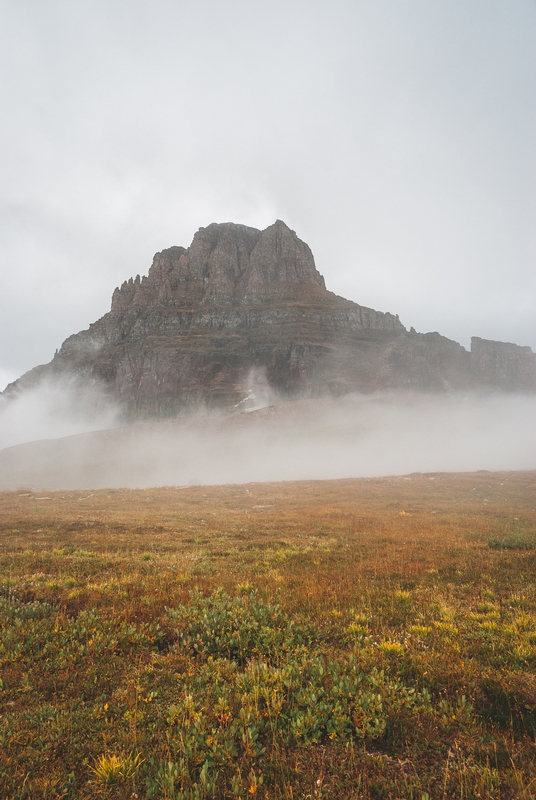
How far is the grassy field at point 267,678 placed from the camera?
14.5 feet

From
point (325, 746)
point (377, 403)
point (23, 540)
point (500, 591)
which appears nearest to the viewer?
point (325, 746)

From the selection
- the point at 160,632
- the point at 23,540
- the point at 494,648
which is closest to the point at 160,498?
the point at 23,540

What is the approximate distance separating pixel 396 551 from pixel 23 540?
63.3 ft

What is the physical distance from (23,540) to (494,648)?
70.0 feet

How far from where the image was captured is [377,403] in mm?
192375

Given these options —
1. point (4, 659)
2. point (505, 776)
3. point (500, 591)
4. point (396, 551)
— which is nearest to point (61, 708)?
point (4, 659)

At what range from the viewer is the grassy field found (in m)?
4.41

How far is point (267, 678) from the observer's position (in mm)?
6203

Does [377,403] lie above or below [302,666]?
above

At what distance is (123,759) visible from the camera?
15.0ft

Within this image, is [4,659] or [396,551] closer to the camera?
[4,659]

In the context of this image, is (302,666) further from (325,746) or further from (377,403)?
(377,403)

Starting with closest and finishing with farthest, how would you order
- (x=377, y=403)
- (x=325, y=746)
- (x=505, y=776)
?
(x=505, y=776) → (x=325, y=746) → (x=377, y=403)

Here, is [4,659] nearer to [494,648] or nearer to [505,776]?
[505,776]
